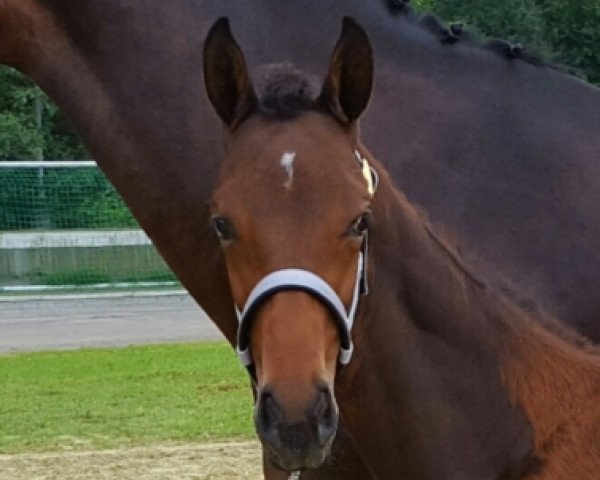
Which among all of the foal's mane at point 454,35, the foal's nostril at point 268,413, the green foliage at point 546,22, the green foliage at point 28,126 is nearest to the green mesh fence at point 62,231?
the green foliage at point 546,22

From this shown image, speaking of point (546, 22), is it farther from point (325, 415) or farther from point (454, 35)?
point (325, 415)

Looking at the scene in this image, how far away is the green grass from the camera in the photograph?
7.77m

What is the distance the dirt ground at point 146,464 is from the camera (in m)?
6.51

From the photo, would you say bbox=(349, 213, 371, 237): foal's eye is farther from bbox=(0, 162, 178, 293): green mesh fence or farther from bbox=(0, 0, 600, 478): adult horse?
bbox=(0, 162, 178, 293): green mesh fence

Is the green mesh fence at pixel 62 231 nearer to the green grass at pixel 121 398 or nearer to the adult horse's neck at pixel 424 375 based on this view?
the green grass at pixel 121 398

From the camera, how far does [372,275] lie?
2.69m

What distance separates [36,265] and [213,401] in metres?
6.91

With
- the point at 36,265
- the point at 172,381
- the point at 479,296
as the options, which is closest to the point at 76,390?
the point at 172,381

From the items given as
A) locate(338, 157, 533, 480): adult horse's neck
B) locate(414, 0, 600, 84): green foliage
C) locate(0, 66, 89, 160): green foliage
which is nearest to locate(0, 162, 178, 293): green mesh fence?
locate(414, 0, 600, 84): green foliage

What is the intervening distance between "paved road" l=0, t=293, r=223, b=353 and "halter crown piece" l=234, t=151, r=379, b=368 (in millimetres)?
10120

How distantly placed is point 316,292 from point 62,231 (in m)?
12.9

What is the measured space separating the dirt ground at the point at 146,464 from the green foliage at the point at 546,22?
12055mm

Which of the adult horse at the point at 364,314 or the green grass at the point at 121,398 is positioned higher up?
the adult horse at the point at 364,314

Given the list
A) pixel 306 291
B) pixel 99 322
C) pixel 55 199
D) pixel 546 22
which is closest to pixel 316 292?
pixel 306 291
